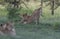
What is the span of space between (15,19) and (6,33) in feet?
11.3

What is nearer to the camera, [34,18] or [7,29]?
[7,29]

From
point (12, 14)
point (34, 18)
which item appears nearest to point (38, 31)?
point (34, 18)

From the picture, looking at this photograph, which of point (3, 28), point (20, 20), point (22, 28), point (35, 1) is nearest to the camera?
point (3, 28)

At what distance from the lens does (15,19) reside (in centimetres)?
1237

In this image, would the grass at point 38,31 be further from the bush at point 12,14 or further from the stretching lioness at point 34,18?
the bush at point 12,14

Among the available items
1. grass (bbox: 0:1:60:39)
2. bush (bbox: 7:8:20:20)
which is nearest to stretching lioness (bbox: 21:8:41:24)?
grass (bbox: 0:1:60:39)

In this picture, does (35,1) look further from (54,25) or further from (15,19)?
(54,25)

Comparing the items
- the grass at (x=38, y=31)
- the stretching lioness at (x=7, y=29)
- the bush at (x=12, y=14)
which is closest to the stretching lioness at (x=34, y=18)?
the grass at (x=38, y=31)

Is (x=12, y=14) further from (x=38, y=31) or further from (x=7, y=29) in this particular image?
(x=7, y=29)

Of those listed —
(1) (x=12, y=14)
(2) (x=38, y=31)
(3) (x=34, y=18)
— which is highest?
(1) (x=12, y=14)

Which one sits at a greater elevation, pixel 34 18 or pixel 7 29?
pixel 7 29

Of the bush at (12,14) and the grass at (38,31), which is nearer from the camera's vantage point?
the grass at (38,31)

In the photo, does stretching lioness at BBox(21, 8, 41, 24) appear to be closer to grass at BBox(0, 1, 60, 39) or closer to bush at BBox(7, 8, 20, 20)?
grass at BBox(0, 1, 60, 39)

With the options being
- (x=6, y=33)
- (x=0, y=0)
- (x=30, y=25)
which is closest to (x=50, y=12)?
(x=0, y=0)
